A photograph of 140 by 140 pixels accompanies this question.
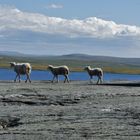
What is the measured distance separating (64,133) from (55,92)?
14120mm

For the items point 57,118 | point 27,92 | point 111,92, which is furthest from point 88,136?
point 111,92

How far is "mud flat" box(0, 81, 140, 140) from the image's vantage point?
1939 centimetres

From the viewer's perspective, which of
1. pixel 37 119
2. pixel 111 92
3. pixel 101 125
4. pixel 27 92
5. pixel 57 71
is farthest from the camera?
pixel 57 71

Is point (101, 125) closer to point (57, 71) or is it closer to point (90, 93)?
point (90, 93)

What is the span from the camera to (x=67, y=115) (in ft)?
77.3

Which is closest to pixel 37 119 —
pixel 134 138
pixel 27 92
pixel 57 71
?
pixel 134 138

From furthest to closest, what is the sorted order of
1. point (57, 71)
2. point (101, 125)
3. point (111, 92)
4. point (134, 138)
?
point (57, 71)
point (111, 92)
point (101, 125)
point (134, 138)

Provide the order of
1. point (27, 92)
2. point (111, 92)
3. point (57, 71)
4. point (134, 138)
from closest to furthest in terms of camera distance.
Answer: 1. point (134, 138)
2. point (27, 92)
3. point (111, 92)
4. point (57, 71)

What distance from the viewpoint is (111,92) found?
35469 millimetres

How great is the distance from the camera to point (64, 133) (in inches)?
766

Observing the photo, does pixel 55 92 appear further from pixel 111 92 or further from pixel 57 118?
pixel 57 118

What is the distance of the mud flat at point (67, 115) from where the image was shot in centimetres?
1939

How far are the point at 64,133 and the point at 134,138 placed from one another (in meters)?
2.49

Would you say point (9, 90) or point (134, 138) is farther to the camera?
point (9, 90)
